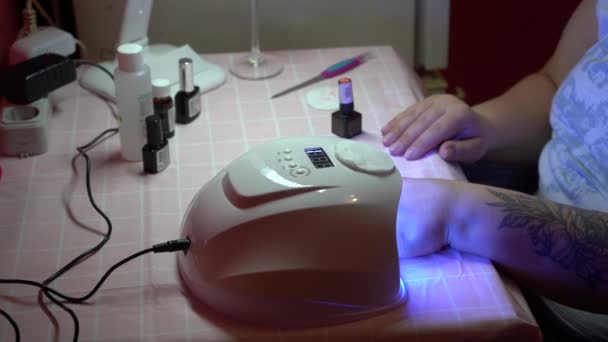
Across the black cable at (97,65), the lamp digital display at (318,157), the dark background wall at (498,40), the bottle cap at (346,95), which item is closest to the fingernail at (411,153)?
the bottle cap at (346,95)

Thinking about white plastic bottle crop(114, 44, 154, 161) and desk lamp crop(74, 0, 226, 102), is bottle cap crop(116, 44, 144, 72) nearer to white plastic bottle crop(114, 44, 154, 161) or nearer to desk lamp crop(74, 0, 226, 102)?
white plastic bottle crop(114, 44, 154, 161)

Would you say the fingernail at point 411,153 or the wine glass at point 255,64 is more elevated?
the wine glass at point 255,64

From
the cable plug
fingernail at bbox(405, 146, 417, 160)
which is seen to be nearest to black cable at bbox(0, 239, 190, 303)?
the cable plug

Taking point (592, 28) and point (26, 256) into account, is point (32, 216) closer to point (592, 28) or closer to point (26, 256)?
point (26, 256)

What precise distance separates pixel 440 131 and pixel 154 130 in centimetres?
40

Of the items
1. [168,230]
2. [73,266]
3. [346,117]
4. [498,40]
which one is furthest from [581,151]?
[498,40]

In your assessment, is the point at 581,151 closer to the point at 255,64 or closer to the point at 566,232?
the point at 566,232

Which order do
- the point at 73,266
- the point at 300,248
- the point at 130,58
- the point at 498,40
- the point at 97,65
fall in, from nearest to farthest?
the point at 300,248
the point at 73,266
the point at 130,58
the point at 97,65
the point at 498,40

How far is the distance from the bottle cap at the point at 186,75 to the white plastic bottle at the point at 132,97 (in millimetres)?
91

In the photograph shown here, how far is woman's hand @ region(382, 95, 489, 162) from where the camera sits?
1035mm

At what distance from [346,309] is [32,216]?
→ 0.43 metres

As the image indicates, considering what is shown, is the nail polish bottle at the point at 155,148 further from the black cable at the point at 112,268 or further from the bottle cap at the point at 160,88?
the black cable at the point at 112,268

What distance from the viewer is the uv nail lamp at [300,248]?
28.6 inches

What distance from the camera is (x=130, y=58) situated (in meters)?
0.97
